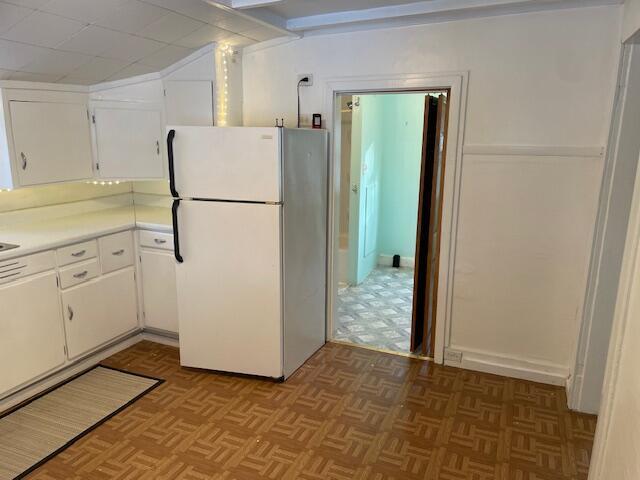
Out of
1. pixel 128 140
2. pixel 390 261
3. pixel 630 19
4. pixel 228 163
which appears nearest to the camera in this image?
pixel 630 19

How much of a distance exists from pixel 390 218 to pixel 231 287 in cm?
310

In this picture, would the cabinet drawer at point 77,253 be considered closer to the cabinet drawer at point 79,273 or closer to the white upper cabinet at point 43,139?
the cabinet drawer at point 79,273

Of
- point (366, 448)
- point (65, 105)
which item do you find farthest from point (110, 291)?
point (366, 448)

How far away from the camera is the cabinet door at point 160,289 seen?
11.4ft

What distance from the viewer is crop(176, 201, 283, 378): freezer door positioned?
292 cm

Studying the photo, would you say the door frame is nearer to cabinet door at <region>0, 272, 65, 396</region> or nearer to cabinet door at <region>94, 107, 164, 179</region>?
cabinet door at <region>94, 107, 164, 179</region>

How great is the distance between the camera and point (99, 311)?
10.7ft

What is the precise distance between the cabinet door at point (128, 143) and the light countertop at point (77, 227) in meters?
0.33

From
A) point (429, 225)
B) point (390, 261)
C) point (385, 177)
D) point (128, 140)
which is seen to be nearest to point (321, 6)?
point (429, 225)

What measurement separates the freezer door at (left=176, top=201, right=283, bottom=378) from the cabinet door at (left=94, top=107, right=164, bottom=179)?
960 millimetres

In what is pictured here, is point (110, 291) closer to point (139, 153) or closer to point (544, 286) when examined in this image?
point (139, 153)

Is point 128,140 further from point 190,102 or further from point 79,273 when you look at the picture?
point 79,273

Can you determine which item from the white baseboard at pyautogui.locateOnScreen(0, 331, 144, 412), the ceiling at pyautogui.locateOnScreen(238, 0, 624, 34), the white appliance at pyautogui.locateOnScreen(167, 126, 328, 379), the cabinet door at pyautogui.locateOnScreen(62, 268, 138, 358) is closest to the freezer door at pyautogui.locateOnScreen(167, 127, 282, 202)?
the white appliance at pyautogui.locateOnScreen(167, 126, 328, 379)

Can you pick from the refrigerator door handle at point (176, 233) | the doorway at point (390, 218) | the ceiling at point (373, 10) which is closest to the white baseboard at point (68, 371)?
the refrigerator door handle at point (176, 233)
